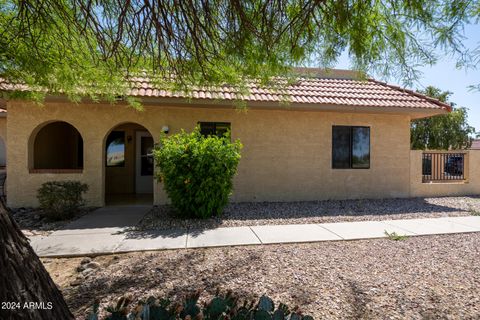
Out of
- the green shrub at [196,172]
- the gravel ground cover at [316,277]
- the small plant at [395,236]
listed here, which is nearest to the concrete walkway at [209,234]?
the small plant at [395,236]

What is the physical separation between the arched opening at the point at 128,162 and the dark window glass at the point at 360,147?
332 inches

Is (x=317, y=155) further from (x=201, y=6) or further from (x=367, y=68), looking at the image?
(x=201, y=6)

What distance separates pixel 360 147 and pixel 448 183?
416cm

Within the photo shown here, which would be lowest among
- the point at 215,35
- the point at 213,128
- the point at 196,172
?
the point at 196,172

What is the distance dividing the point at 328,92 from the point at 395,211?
15.6 ft

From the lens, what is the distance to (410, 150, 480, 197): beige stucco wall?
11023 mm

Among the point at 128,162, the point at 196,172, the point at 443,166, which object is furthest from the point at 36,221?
the point at 443,166

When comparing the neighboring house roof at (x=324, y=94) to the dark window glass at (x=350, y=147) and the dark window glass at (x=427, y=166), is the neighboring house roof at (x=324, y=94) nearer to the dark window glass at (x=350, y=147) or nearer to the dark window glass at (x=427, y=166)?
the dark window glass at (x=350, y=147)

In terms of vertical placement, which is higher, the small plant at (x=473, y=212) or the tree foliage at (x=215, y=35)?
the tree foliage at (x=215, y=35)

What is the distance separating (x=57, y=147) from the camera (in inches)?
471

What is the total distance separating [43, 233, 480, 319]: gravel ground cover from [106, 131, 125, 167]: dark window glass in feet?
27.1

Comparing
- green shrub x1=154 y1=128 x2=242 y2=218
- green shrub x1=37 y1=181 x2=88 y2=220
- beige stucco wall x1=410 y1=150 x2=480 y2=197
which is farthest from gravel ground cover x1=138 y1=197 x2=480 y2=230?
green shrub x1=37 y1=181 x2=88 y2=220

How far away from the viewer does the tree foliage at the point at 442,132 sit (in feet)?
72.9

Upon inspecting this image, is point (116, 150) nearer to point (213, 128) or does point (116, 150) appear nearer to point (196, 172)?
point (213, 128)
